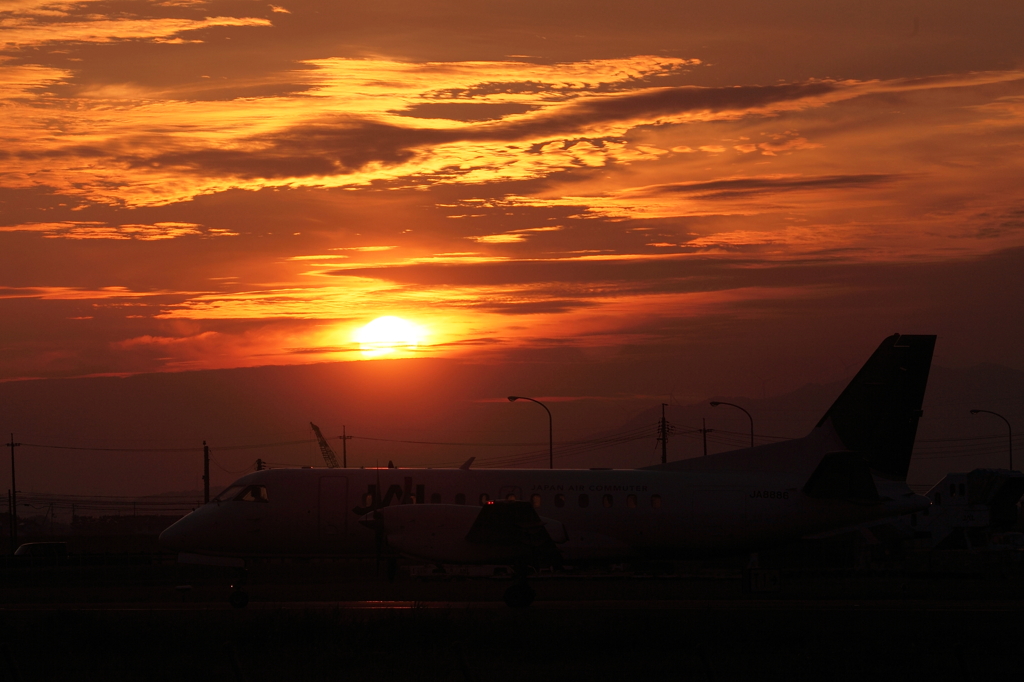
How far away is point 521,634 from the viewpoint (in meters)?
21.1

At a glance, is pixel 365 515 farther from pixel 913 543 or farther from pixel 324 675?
pixel 913 543

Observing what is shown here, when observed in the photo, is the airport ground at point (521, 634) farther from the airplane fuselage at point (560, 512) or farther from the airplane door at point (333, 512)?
the airplane door at point (333, 512)

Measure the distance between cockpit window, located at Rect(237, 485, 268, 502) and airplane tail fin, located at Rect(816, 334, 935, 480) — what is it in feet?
54.1

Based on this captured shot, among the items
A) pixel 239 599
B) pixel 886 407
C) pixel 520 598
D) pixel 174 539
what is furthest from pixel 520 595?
pixel 886 407

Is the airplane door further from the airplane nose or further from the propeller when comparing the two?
the airplane nose

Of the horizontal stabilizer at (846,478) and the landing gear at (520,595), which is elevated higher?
the horizontal stabilizer at (846,478)

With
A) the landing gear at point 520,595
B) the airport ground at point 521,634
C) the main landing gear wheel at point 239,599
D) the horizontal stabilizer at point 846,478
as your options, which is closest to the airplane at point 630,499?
the horizontal stabilizer at point 846,478

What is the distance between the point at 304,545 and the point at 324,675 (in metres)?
13.9

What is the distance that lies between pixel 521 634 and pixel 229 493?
12901 mm

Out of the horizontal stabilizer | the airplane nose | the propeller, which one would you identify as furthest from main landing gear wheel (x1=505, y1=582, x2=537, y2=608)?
the airplane nose

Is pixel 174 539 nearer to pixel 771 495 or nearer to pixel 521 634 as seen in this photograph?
pixel 521 634

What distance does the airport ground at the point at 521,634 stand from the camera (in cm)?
1728

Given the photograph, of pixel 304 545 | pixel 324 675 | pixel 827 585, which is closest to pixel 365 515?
pixel 304 545

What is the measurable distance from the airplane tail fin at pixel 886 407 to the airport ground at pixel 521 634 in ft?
13.9
